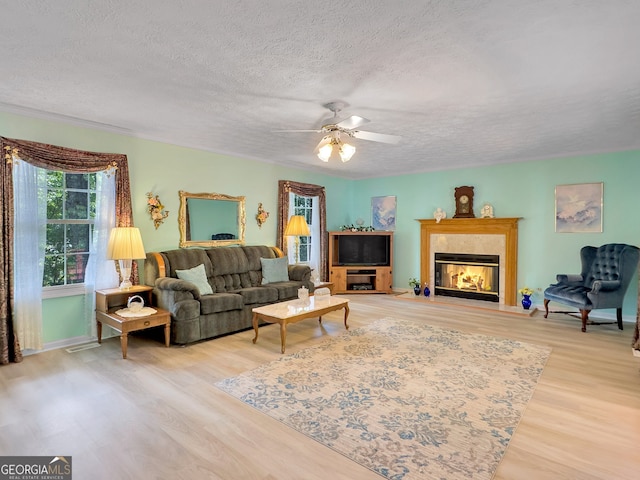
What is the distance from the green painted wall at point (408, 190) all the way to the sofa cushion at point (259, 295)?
1.33 meters

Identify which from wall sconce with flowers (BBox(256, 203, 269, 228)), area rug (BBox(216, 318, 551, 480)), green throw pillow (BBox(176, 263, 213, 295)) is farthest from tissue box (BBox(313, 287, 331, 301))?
wall sconce with flowers (BBox(256, 203, 269, 228))

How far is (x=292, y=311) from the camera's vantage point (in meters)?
4.04

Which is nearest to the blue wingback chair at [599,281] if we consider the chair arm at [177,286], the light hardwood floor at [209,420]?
the light hardwood floor at [209,420]

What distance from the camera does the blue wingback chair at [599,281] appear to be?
4.71 meters

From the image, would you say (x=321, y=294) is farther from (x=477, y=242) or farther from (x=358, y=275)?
(x=477, y=242)

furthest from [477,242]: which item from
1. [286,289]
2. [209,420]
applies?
[209,420]

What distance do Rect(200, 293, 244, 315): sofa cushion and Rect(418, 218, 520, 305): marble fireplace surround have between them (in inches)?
167

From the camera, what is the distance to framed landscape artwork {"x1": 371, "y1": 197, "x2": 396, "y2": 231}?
7.80 m

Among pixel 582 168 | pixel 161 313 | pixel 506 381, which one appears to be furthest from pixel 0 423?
pixel 582 168

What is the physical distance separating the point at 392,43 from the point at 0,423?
372 centimetres

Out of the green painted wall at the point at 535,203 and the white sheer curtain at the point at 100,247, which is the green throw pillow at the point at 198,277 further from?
the green painted wall at the point at 535,203

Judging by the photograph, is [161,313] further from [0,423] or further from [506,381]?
[506,381]

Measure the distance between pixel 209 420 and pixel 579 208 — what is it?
20.0 ft

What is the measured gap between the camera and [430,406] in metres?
2.73
